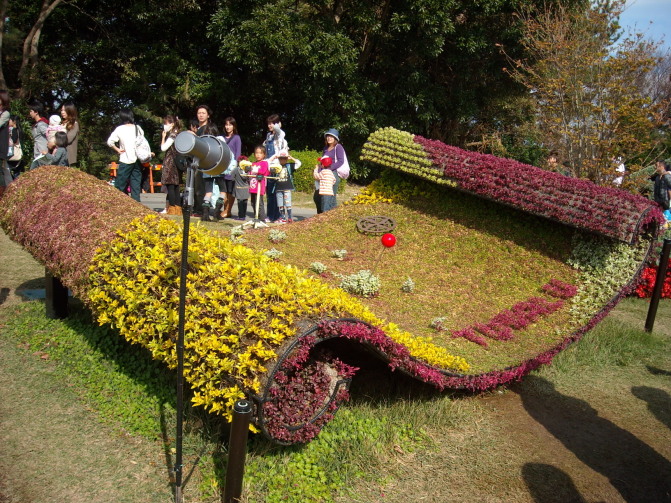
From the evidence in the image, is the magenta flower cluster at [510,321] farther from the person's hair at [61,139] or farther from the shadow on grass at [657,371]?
the person's hair at [61,139]

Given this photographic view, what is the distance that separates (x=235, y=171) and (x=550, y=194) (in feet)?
19.7

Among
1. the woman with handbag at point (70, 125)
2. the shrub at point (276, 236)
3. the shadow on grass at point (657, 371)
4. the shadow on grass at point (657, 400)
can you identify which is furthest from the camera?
the woman with handbag at point (70, 125)

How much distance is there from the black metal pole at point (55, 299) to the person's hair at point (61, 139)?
157 inches

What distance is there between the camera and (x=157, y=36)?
868 inches

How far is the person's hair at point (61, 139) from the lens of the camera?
9.01m

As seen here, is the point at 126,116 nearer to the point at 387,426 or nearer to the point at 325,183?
the point at 325,183

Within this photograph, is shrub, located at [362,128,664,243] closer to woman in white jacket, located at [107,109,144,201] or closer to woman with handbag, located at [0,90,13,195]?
woman in white jacket, located at [107,109,144,201]

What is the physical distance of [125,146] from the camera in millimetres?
9062

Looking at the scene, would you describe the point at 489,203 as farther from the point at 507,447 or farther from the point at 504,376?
the point at 507,447

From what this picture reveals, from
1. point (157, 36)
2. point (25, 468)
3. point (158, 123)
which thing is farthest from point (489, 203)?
point (157, 36)

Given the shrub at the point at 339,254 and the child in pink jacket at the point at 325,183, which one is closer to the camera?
the shrub at the point at 339,254

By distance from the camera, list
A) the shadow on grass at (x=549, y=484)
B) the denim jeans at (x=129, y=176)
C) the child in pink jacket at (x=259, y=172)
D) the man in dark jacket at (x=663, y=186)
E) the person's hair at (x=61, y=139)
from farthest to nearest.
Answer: the man in dark jacket at (x=663, y=186), the child in pink jacket at (x=259, y=172), the denim jeans at (x=129, y=176), the person's hair at (x=61, y=139), the shadow on grass at (x=549, y=484)

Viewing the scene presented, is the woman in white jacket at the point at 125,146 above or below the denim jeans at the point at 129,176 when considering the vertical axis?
above

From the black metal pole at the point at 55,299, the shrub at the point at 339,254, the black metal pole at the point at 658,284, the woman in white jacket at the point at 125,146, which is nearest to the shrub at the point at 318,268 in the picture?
the shrub at the point at 339,254
